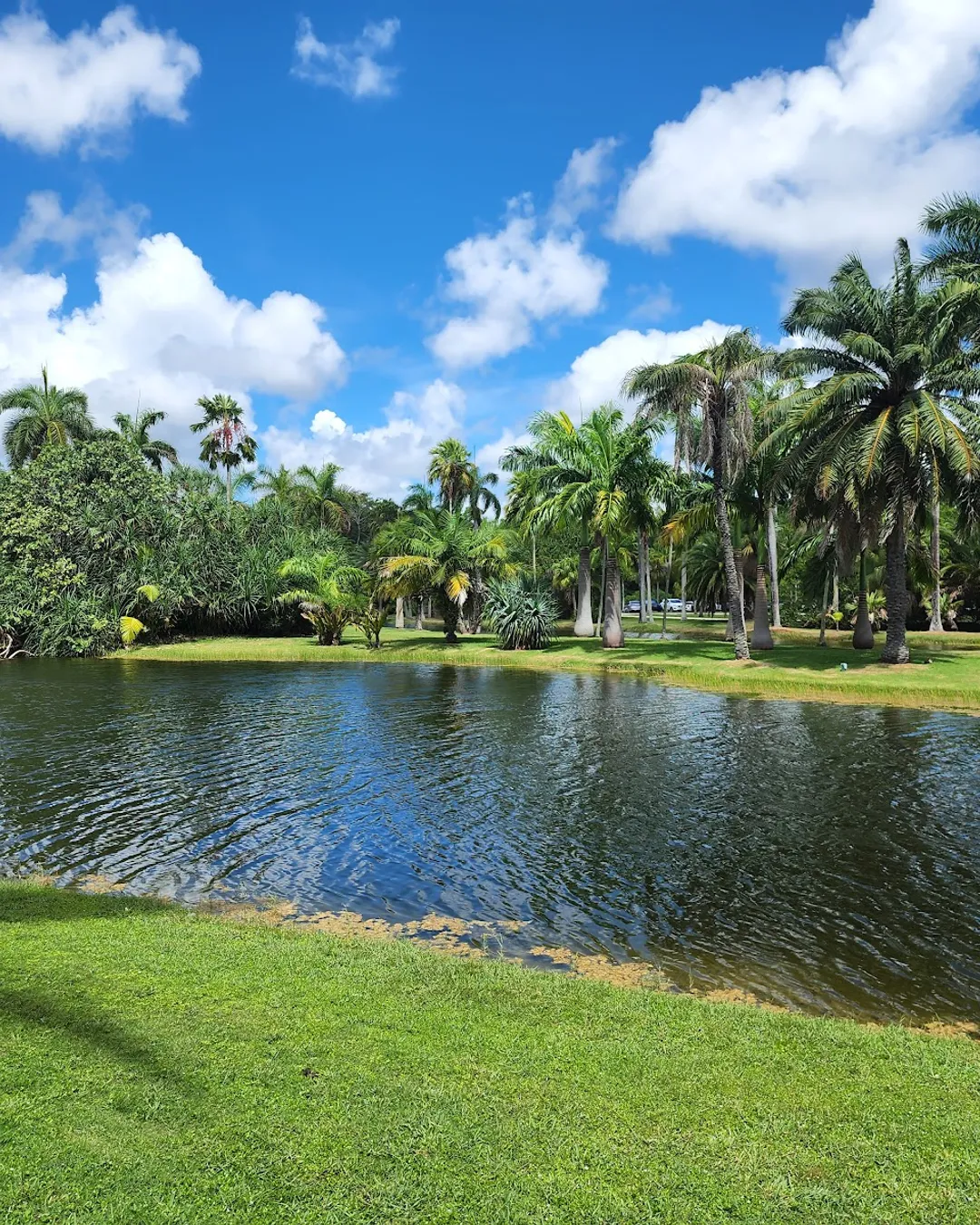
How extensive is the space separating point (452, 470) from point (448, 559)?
2411cm

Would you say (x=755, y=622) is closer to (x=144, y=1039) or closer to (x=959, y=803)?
(x=959, y=803)

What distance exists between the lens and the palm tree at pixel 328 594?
45.1m

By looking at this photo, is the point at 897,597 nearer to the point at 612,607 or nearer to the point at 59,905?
the point at 612,607

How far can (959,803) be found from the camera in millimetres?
13266

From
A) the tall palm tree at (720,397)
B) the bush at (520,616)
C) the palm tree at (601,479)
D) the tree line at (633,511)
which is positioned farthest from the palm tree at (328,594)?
the tall palm tree at (720,397)

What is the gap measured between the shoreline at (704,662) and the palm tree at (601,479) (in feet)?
14.3

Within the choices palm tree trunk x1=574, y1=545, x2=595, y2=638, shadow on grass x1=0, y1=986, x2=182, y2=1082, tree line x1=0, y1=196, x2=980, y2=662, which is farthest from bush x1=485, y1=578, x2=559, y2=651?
shadow on grass x1=0, y1=986, x2=182, y2=1082

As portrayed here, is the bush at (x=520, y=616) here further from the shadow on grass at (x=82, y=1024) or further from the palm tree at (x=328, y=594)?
the shadow on grass at (x=82, y=1024)

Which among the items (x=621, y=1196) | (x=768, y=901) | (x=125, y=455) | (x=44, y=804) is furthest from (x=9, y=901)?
(x=125, y=455)

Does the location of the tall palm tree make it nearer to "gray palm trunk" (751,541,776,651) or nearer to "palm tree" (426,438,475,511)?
"gray palm trunk" (751,541,776,651)

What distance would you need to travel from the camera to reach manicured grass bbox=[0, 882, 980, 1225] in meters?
3.76

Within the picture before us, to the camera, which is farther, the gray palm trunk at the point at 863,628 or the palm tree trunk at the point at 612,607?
the palm tree trunk at the point at 612,607

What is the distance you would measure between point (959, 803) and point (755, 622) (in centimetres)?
2567

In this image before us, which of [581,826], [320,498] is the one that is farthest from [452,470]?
[581,826]
